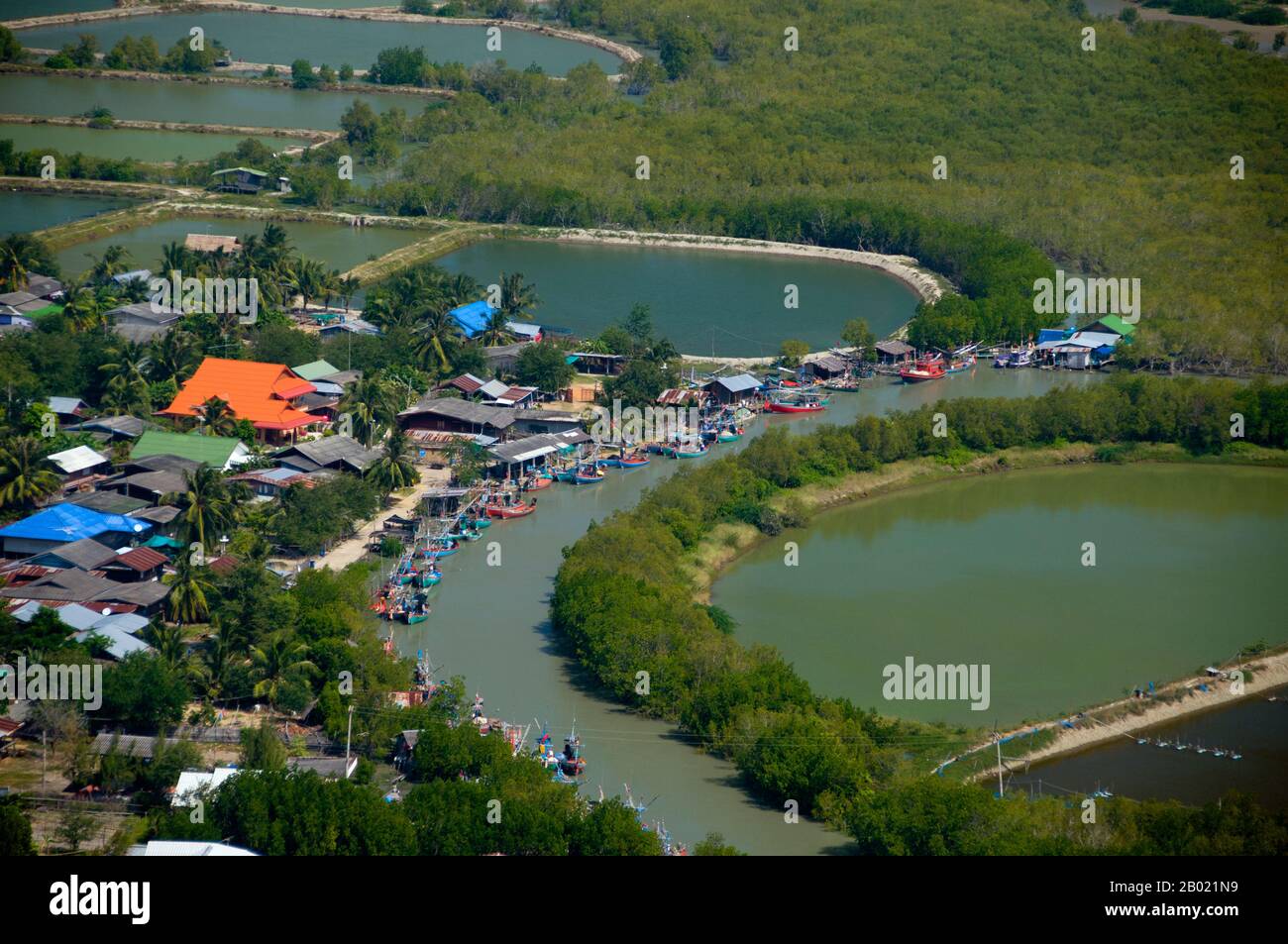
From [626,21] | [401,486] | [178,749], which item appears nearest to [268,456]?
[401,486]

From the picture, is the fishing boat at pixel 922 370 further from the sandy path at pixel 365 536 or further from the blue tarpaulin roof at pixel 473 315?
the sandy path at pixel 365 536

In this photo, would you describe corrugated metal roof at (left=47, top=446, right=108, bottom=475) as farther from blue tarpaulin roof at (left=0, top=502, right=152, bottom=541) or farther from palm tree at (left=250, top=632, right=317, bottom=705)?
palm tree at (left=250, top=632, right=317, bottom=705)

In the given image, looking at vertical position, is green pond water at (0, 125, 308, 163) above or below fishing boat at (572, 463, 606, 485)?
above

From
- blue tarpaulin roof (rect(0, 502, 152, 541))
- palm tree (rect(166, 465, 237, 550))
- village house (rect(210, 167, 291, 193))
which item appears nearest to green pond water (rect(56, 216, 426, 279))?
village house (rect(210, 167, 291, 193))

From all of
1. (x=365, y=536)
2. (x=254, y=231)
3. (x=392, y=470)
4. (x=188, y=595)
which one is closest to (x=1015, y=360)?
(x=392, y=470)

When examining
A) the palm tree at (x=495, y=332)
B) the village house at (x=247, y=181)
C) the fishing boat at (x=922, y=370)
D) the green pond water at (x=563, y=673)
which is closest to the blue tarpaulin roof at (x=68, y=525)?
the green pond water at (x=563, y=673)

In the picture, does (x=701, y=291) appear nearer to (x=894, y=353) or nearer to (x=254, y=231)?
(x=894, y=353)

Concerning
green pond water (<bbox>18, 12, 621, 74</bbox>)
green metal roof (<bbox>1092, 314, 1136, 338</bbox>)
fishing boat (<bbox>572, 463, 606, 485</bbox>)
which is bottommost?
fishing boat (<bbox>572, 463, 606, 485</bbox>)
